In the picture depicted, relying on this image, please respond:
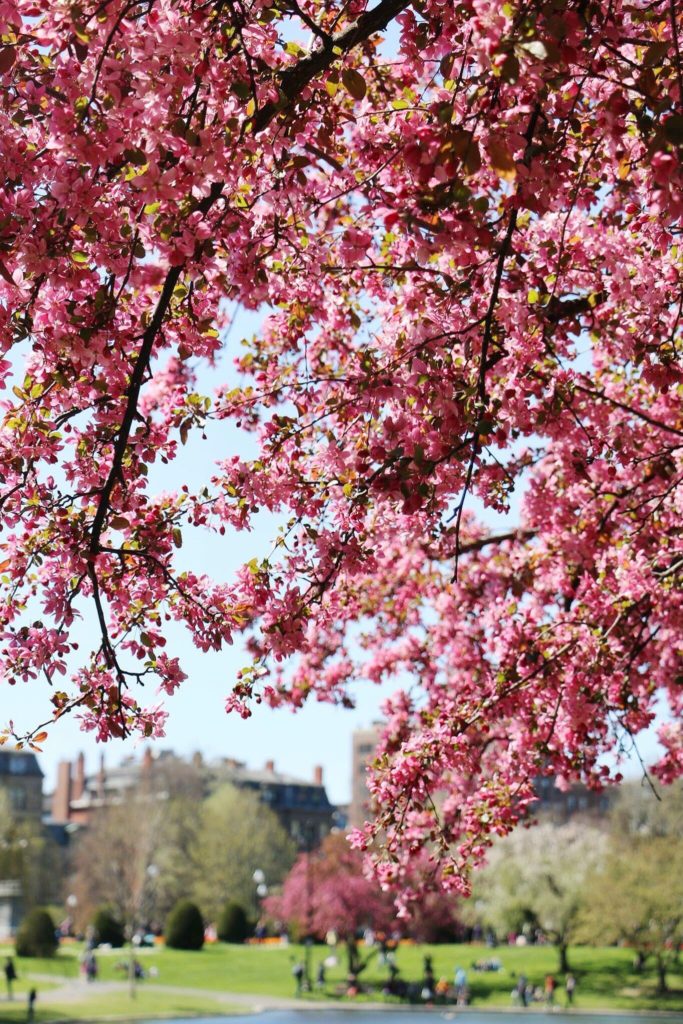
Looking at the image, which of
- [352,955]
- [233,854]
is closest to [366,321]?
[352,955]

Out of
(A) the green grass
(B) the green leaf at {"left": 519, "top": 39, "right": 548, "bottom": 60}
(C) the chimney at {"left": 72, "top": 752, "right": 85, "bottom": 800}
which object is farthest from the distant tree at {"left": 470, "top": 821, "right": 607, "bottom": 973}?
(C) the chimney at {"left": 72, "top": 752, "right": 85, "bottom": 800}

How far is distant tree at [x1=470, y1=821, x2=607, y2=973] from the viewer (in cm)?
5316

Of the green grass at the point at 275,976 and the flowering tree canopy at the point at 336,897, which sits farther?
the flowering tree canopy at the point at 336,897

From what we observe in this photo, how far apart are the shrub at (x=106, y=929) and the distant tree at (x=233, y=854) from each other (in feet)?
29.5

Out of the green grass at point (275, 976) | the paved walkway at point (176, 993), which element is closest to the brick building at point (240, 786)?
the green grass at point (275, 976)

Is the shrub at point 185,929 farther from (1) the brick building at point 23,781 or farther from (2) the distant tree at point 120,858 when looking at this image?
(1) the brick building at point 23,781

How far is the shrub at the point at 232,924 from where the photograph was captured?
6681 cm

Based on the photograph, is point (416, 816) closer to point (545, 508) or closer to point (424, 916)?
point (545, 508)

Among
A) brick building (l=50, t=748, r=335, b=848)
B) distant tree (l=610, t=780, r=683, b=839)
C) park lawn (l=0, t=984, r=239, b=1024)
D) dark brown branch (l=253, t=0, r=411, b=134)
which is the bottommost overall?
park lawn (l=0, t=984, r=239, b=1024)

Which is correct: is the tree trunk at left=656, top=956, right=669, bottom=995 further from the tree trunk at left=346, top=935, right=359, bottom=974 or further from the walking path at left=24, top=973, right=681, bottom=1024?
the tree trunk at left=346, top=935, right=359, bottom=974

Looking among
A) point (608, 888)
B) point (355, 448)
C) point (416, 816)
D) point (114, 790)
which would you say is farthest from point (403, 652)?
point (114, 790)

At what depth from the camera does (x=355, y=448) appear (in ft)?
23.5

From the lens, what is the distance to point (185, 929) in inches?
2375

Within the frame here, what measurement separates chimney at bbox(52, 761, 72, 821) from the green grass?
50.1 meters
